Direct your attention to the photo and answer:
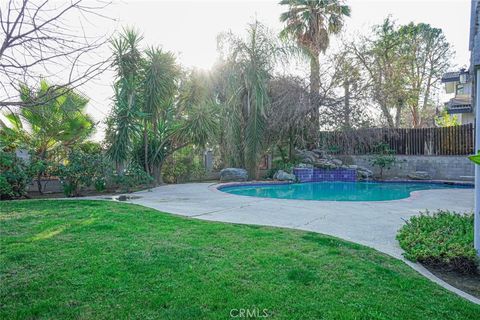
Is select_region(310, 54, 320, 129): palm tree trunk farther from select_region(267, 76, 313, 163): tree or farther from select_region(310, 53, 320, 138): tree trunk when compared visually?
select_region(267, 76, 313, 163): tree

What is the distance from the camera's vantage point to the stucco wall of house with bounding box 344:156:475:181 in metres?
15.4

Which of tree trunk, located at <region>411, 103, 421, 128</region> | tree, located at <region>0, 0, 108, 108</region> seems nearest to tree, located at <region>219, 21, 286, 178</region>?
tree, located at <region>0, 0, 108, 108</region>

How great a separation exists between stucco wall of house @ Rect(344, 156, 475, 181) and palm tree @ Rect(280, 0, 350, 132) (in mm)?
6793

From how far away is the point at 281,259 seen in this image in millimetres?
3695

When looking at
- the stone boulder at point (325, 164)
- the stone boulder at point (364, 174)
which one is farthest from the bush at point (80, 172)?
the stone boulder at point (364, 174)

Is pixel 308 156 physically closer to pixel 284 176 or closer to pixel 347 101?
pixel 284 176

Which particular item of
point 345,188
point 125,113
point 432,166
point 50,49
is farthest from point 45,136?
point 432,166

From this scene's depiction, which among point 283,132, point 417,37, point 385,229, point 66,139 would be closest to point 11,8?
point 385,229

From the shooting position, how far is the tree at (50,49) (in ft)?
7.45

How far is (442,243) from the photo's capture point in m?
3.95

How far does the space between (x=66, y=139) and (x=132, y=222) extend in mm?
8044

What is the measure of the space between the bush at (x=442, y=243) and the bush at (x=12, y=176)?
31.1 feet

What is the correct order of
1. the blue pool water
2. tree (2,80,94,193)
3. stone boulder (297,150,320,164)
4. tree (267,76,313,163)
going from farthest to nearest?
stone boulder (297,150,320,164) → tree (267,76,313,163) → the blue pool water → tree (2,80,94,193)

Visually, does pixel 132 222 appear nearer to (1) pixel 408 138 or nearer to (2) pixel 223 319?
(2) pixel 223 319
